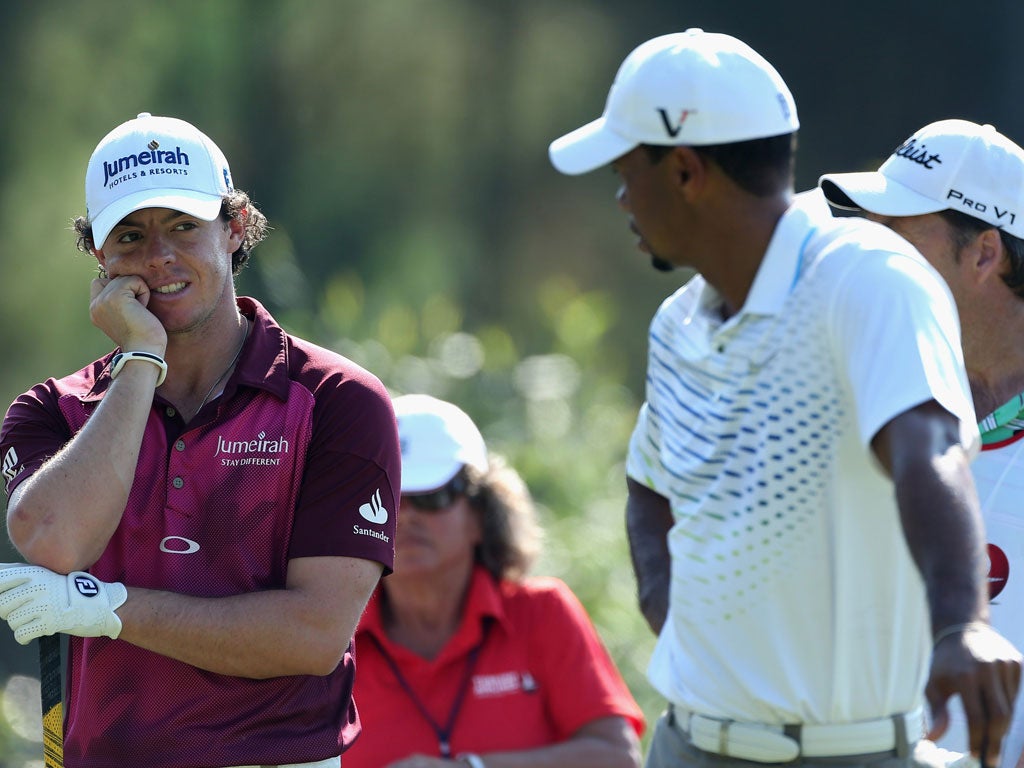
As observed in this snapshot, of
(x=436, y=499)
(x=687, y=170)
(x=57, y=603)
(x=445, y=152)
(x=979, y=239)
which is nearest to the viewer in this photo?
(x=687, y=170)

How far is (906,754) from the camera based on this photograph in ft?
8.20

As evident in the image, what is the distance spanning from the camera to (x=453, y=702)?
423cm

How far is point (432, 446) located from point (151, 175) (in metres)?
1.39

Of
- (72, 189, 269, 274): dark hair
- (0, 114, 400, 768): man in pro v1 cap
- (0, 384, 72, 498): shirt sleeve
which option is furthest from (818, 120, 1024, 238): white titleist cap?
(0, 384, 72, 498): shirt sleeve

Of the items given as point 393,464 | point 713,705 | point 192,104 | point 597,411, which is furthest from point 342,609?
point 192,104

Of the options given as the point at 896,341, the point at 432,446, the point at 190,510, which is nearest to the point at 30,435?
the point at 190,510

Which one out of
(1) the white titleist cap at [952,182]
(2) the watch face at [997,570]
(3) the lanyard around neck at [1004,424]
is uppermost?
(1) the white titleist cap at [952,182]

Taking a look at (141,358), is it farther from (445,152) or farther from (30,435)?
(445,152)

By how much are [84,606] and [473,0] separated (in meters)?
9.54

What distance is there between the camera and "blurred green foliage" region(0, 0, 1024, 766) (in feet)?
25.7

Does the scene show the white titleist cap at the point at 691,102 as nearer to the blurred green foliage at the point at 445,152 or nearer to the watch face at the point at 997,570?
the watch face at the point at 997,570

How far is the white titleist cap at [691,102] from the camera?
2.54 m

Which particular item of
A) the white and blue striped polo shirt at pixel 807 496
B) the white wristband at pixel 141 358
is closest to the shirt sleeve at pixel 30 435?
the white wristband at pixel 141 358

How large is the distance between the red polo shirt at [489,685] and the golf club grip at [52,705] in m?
1.11
